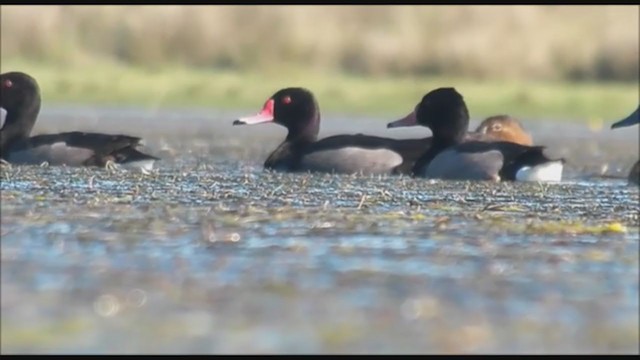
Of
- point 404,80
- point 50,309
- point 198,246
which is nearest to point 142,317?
point 50,309

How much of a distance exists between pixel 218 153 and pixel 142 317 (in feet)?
34.0

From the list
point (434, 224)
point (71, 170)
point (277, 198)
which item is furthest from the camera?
point (71, 170)

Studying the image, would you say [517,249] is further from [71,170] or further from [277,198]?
[71,170]

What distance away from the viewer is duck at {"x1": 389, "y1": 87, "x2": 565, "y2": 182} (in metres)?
14.5

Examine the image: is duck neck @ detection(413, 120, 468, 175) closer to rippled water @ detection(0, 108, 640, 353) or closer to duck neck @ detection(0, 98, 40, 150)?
rippled water @ detection(0, 108, 640, 353)

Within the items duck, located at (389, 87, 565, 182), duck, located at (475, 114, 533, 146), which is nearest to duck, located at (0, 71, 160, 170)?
duck, located at (389, 87, 565, 182)

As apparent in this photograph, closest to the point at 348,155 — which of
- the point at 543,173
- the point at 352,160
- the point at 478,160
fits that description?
the point at 352,160

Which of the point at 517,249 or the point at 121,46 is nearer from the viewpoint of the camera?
the point at 517,249

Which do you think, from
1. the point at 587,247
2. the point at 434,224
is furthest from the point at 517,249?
the point at 434,224

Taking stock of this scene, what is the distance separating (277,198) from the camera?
11.5 metres

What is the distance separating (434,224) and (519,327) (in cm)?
311

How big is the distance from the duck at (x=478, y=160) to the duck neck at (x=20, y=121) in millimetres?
3363

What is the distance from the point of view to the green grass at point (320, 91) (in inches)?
989

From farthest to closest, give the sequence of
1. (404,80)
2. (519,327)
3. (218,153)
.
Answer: (404,80)
(218,153)
(519,327)
